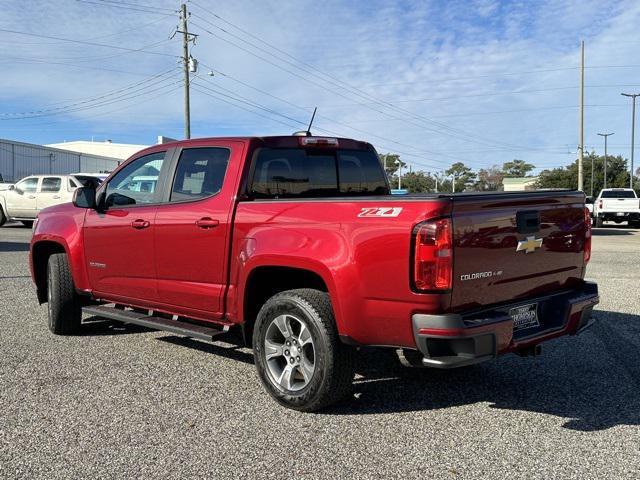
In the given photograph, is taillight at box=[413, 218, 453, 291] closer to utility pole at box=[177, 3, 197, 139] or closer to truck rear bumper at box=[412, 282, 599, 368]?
truck rear bumper at box=[412, 282, 599, 368]

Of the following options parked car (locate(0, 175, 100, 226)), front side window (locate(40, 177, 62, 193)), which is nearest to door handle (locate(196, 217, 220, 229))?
parked car (locate(0, 175, 100, 226))

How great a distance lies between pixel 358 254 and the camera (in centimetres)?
368

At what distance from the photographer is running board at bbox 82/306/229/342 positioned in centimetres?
463

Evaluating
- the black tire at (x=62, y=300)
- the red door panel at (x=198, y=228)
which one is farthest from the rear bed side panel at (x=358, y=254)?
the black tire at (x=62, y=300)

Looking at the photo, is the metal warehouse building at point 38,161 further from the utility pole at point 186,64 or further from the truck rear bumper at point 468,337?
the truck rear bumper at point 468,337

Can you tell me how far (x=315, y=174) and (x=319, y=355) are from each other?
5.52ft

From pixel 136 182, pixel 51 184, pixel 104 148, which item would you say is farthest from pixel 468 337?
pixel 104 148

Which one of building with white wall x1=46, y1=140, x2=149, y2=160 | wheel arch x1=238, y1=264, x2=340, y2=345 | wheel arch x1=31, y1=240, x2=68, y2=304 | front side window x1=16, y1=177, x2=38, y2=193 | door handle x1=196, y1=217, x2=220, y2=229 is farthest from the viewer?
building with white wall x1=46, y1=140, x2=149, y2=160

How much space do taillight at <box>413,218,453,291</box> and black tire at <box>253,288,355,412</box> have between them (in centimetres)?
76

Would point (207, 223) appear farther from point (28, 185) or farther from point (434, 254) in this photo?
point (28, 185)

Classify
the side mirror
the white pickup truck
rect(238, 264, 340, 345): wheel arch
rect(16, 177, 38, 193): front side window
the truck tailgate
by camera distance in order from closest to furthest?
the truck tailgate
rect(238, 264, 340, 345): wheel arch
the side mirror
rect(16, 177, 38, 193): front side window
the white pickup truck

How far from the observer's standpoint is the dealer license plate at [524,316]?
12.7 ft

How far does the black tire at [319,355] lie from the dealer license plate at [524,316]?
104cm

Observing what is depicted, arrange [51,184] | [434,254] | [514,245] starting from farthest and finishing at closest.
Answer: [51,184]
[514,245]
[434,254]
